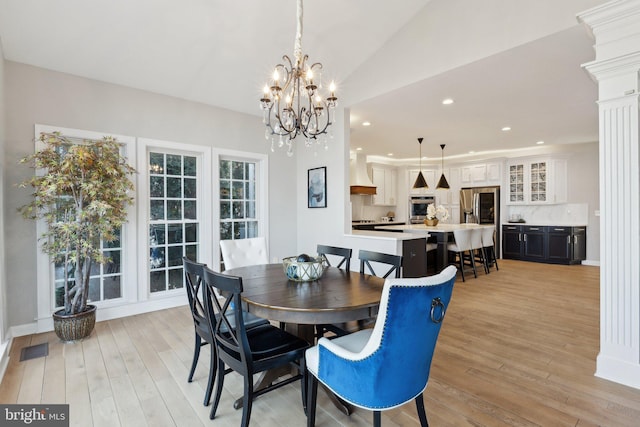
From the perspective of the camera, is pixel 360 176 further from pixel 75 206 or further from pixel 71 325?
pixel 71 325

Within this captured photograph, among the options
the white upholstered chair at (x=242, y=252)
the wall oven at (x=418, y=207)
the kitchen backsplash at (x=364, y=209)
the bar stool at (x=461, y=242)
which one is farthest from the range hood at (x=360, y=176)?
the white upholstered chair at (x=242, y=252)

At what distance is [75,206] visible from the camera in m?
3.16

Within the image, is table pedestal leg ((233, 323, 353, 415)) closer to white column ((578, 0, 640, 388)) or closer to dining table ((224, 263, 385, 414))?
dining table ((224, 263, 385, 414))

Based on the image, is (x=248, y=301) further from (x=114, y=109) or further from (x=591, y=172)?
(x=591, y=172)

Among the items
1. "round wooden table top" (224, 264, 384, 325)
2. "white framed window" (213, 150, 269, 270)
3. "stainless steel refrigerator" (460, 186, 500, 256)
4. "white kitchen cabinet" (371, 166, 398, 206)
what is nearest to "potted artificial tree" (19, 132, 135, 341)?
"white framed window" (213, 150, 269, 270)

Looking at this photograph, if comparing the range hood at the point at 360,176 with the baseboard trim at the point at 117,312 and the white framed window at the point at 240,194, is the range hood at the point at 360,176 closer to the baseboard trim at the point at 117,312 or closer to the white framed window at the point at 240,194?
the white framed window at the point at 240,194

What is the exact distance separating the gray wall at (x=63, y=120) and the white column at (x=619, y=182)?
13.6ft

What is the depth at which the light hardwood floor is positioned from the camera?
1948mm

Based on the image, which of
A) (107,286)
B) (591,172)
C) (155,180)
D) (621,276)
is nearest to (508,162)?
(591,172)

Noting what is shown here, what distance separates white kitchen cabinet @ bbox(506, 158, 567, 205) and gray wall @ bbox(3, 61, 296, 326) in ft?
22.4

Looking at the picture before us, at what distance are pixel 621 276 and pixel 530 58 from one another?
212 centimetres

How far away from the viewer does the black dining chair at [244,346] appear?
1.71 meters

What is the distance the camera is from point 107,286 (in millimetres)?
3771

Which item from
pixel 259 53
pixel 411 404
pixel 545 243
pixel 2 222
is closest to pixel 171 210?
pixel 2 222
